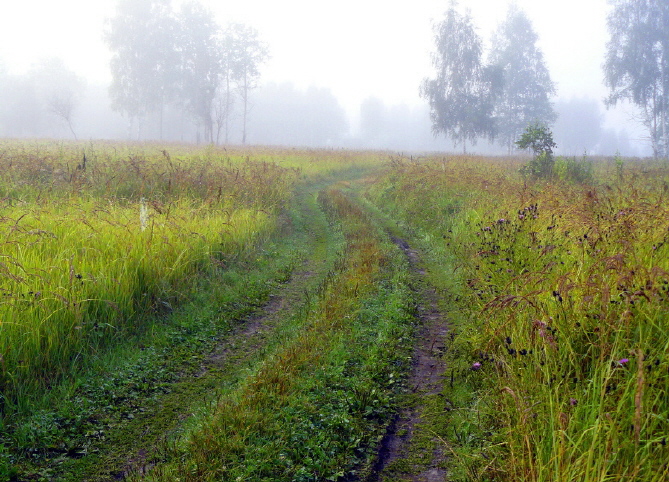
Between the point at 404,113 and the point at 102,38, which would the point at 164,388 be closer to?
the point at 102,38

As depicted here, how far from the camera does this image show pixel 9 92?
66500 millimetres

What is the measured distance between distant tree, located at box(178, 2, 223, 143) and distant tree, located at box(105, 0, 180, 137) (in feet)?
3.47

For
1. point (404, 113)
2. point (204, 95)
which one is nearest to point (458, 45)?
point (204, 95)

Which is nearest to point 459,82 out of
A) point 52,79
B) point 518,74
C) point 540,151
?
point 518,74

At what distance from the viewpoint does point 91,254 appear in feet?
20.1

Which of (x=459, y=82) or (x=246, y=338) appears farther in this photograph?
(x=459, y=82)

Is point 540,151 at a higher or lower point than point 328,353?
higher

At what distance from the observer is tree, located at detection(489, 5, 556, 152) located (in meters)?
46.4

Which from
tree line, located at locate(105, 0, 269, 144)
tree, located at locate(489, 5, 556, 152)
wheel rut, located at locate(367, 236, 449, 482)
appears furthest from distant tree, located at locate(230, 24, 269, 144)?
wheel rut, located at locate(367, 236, 449, 482)

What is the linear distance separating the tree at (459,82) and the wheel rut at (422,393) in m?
36.4

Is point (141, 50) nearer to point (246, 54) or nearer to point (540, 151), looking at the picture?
point (246, 54)

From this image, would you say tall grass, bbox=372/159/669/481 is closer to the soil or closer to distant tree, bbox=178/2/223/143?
the soil

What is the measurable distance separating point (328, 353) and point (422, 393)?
1.13 metres

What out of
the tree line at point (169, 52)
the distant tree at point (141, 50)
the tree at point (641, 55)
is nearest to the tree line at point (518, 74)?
the tree at point (641, 55)
